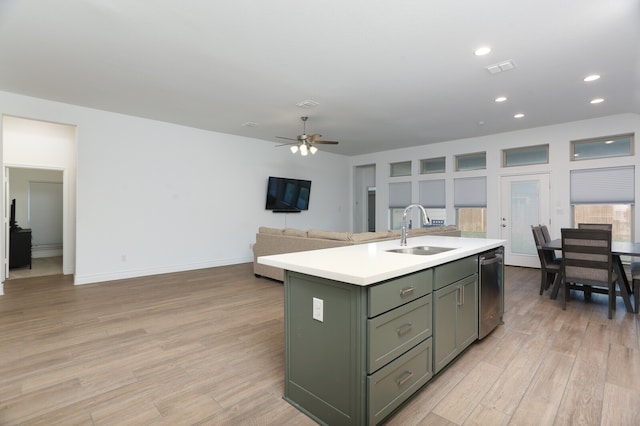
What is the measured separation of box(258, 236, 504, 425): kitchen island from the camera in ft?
5.22

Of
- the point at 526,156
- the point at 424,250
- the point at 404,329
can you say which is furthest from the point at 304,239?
the point at 526,156

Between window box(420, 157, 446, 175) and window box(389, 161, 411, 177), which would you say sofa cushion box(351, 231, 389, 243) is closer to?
window box(420, 157, 446, 175)

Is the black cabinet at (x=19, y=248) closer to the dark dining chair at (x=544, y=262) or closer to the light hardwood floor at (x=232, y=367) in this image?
the light hardwood floor at (x=232, y=367)

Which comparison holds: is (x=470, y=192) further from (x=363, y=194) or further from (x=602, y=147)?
(x=363, y=194)

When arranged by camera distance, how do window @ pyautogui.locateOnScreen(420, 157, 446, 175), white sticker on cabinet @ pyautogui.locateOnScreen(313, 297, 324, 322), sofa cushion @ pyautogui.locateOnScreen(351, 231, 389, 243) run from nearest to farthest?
white sticker on cabinet @ pyautogui.locateOnScreen(313, 297, 324, 322) < sofa cushion @ pyautogui.locateOnScreen(351, 231, 389, 243) < window @ pyautogui.locateOnScreen(420, 157, 446, 175)

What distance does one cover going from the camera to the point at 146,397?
6.51 ft

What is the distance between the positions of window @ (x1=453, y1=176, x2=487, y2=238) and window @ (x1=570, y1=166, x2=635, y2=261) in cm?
157

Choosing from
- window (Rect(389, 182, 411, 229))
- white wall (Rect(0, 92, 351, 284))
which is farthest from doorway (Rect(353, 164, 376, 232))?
white wall (Rect(0, 92, 351, 284))

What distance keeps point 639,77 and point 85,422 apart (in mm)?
6231

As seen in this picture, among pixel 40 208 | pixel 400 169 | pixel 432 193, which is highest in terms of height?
pixel 400 169

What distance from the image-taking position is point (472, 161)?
24.1ft

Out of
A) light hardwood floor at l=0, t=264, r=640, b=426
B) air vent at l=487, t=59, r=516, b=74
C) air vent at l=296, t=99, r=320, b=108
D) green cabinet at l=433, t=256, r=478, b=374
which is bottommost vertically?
light hardwood floor at l=0, t=264, r=640, b=426

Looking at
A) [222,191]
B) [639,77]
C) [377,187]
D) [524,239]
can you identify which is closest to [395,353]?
[639,77]

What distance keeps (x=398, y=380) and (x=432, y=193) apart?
21.9 feet
